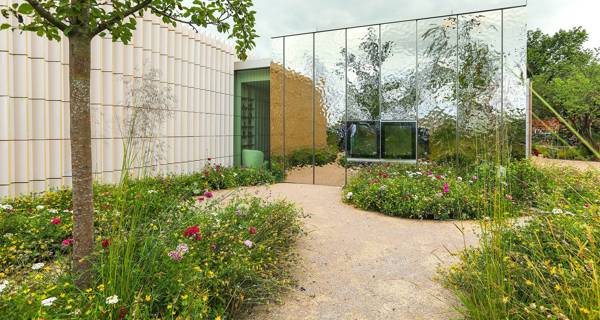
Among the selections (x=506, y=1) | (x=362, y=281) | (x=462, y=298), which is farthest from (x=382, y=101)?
Result: (x=462, y=298)

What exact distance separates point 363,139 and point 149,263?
6118 mm

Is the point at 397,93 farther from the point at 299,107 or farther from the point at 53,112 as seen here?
the point at 53,112

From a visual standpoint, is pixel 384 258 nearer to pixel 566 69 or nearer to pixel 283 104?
pixel 283 104

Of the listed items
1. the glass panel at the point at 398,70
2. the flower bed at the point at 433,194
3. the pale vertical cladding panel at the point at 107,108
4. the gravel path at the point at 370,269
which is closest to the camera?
the gravel path at the point at 370,269

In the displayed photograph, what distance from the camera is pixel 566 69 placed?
59.3 ft

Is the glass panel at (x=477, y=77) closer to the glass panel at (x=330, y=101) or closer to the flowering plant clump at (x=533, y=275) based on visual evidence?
the glass panel at (x=330, y=101)

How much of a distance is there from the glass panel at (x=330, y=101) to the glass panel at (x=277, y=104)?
0.94 m

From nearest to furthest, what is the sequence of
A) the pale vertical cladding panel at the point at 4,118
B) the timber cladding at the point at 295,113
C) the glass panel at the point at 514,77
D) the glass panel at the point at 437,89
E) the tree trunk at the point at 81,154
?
the tree trunk at the point at 81,154, the pale vertical cladding panel at the point at 4,118, the glass panel at the point at 514,77, the glass panel at the point at 437,89, the timber cladding at the point at 295,113

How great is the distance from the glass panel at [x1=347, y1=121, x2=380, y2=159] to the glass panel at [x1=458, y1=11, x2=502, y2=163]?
171cm

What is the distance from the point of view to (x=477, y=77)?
6.55 meters

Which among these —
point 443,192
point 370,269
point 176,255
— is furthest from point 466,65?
point 176,255

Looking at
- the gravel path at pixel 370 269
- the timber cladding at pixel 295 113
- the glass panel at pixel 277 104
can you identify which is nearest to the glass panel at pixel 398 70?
the timber cladding at pixel 295 113

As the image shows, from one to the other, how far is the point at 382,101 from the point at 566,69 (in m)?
17.2

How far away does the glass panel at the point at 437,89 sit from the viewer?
6.72 meters
